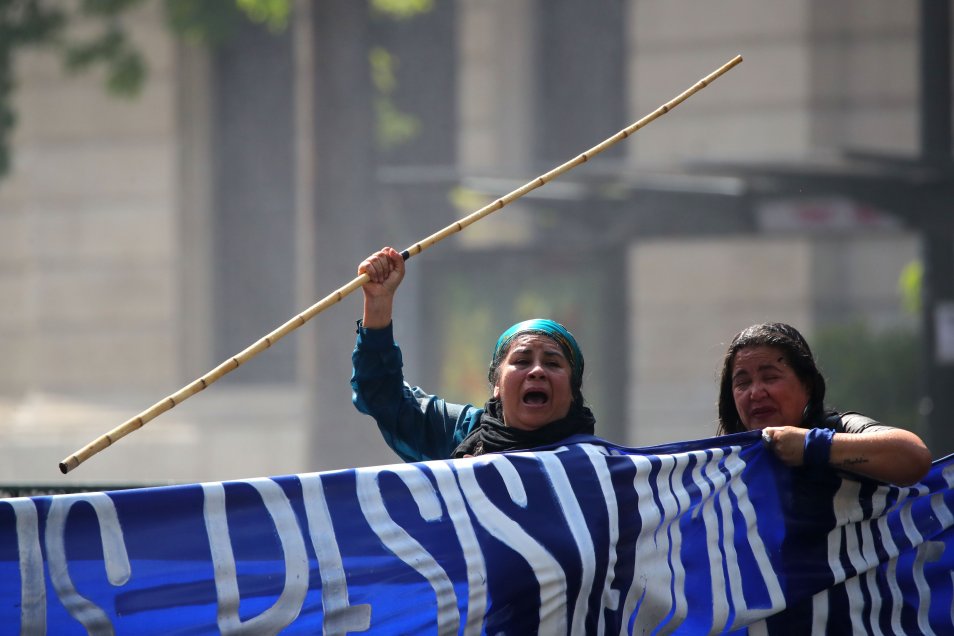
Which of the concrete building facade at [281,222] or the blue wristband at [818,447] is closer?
the blue wristband at [818,447]

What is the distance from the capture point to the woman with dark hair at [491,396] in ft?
12.3

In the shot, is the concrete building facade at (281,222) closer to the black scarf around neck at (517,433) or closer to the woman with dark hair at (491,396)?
the woman with dark hair at (491,396)

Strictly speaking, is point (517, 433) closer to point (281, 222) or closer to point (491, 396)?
point (491, 396)

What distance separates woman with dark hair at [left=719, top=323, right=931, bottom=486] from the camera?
140 inches

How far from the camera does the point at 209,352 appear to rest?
1459cm

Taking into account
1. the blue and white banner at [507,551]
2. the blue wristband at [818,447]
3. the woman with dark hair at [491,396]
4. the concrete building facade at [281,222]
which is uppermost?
the concrete building facade at [281,222]

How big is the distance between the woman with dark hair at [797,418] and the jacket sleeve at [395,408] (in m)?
0.85

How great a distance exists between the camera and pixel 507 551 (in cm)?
330

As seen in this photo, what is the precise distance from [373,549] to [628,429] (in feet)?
26.3

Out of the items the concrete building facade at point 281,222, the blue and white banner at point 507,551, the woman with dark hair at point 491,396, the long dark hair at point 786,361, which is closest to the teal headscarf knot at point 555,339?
the woman with dark hair at point 491,396

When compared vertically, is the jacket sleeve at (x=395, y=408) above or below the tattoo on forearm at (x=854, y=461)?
above

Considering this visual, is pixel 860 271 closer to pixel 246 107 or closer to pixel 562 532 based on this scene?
pixel 246 107

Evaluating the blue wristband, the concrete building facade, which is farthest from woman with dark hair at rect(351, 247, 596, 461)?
the concrete building facade

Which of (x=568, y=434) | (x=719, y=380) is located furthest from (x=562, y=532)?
(x=719, y=380)
